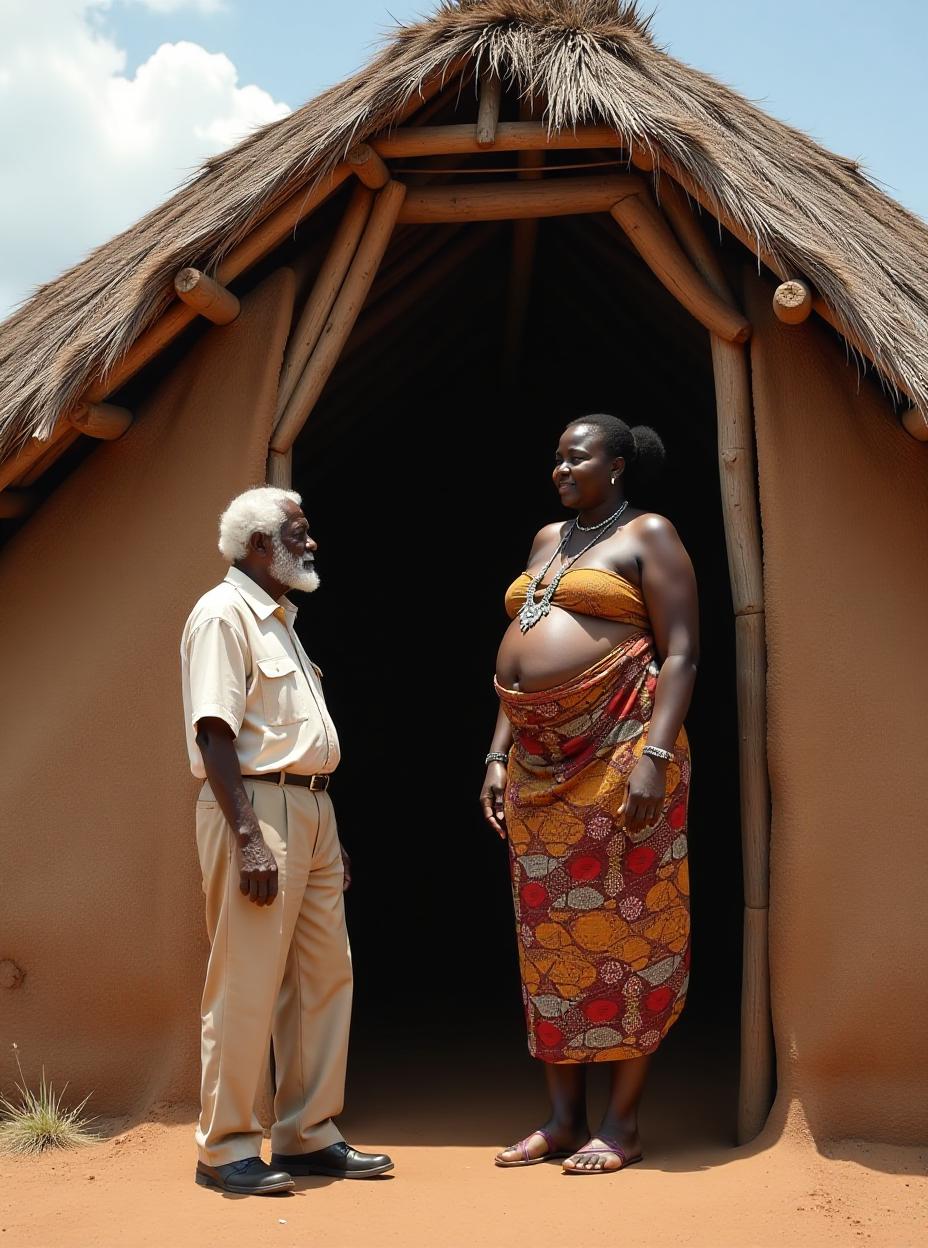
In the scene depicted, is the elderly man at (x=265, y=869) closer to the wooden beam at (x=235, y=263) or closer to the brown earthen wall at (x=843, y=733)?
the wooden beam at (x=235, y=263)

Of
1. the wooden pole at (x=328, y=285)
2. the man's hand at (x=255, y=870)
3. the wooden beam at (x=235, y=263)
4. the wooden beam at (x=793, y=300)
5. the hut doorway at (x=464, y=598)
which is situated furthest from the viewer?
the hut doorway at (x=464, y=598)

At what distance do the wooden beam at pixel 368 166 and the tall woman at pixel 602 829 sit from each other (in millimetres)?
1522

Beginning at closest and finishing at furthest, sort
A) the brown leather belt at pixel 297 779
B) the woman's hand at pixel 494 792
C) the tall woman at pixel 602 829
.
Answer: the brown leather belt at pixel 297 779 < the tall woman at pixel 602 829 < the woman's hand at pixel 494 792

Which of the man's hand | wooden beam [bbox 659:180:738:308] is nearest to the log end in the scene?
wooden beam [bbox 659:180:738:308]

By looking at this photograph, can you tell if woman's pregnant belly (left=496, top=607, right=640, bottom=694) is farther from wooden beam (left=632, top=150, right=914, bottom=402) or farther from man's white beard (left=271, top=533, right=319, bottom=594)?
wooden beam (left=632, top=150, right=914, bottom=402)

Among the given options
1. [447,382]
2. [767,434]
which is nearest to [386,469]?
[447,382]

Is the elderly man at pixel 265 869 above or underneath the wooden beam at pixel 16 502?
underneath

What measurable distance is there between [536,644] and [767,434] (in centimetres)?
105

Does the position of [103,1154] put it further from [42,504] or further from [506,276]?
[506,276]

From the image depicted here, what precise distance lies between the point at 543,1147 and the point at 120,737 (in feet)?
6.20

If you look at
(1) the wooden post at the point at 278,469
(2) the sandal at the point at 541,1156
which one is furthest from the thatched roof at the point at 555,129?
(2) the sandal at the point at 541,1156

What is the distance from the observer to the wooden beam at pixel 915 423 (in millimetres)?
3855

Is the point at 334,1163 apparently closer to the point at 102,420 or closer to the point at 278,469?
the point at 278,469

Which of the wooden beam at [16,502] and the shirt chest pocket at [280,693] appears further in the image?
the wooden beam at [16,502]
